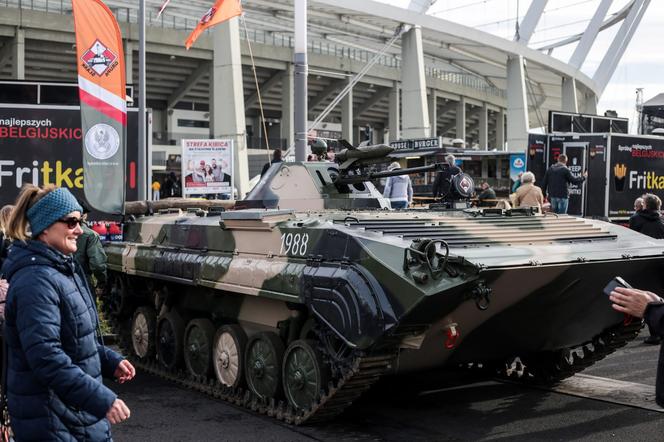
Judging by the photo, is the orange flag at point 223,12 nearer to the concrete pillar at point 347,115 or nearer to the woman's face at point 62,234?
the woman's face at point 62,234

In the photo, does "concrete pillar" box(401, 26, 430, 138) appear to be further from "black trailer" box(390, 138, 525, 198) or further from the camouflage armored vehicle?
the camouflage armored vehicle

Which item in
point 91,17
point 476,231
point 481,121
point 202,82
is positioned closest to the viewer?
point 476,231

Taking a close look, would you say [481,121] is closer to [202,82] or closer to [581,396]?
[202,82]

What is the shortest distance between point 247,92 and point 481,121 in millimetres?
22004

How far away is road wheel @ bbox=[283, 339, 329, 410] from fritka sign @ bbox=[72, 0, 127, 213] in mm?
5012

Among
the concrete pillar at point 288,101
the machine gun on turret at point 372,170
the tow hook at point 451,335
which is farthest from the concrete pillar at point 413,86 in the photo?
the tow hook at point 451,335

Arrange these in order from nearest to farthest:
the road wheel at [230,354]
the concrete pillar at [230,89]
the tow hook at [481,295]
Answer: the tow hook at [481,295]
the road wheel at [230,354]
the concrete pillar at [230,89]

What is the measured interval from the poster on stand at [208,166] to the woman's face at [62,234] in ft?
46.7

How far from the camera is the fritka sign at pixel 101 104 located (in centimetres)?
1244

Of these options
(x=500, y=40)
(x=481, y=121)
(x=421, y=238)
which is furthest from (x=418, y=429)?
(x=481, y=121)

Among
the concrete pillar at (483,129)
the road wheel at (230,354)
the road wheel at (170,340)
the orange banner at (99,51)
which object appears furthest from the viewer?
the concrete pillar at (483,129)

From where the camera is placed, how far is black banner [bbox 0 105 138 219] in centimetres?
1374

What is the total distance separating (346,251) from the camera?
7.23 meters

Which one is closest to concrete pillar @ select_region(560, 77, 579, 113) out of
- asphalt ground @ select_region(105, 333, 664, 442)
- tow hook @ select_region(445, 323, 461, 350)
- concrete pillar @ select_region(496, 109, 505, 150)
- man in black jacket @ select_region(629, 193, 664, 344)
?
concrete pillar @ select_region(496, 109, 505, 150)
